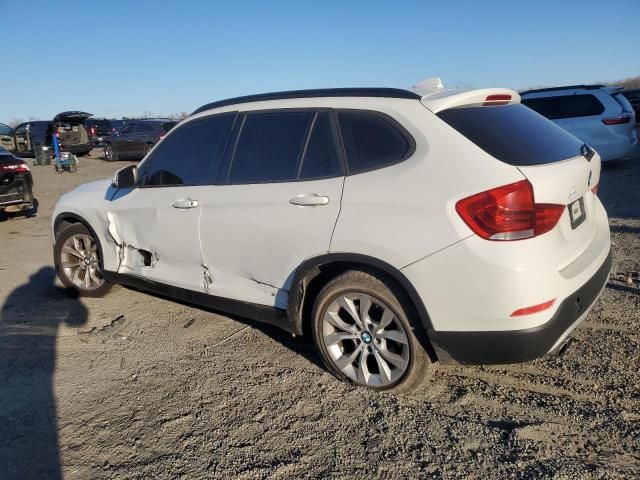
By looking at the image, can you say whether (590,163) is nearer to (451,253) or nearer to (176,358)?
(451,253)

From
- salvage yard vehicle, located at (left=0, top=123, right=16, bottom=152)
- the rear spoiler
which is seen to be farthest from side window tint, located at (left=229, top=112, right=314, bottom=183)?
salvage yard vehicle, located at (left=0, top=123, right=16, bottom=152)

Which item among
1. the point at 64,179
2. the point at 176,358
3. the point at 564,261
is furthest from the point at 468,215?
the point at 64,179

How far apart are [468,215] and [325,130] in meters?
1.13

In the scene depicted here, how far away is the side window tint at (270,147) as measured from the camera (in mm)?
3318

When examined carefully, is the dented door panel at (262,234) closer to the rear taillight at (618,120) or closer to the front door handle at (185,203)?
the front door handle at (185,203)

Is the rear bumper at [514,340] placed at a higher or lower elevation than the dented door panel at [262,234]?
lower

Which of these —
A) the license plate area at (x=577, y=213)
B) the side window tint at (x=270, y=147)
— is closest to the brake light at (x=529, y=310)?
the license plate area at (x=577, y=213)

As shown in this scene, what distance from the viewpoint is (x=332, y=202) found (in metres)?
3.00

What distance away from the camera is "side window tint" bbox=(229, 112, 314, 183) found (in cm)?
332

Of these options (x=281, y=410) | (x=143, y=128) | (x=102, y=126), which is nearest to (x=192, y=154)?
(x=281, y=410)

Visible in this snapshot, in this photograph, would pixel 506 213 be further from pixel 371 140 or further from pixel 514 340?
pixel 371 140

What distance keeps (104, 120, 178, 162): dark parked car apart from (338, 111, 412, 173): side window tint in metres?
18.5

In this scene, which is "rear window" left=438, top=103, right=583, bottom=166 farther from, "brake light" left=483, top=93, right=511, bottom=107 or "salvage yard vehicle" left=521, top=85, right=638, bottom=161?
"salvage yard vehicle" left=521, top=85, right=638, bottom=161

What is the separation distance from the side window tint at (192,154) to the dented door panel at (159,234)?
10 centimetres
